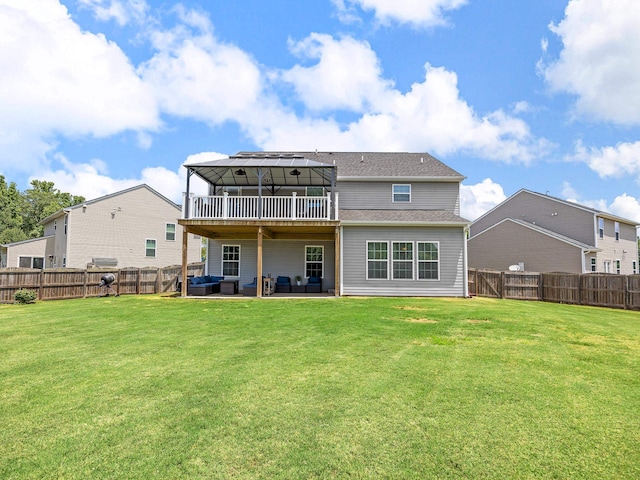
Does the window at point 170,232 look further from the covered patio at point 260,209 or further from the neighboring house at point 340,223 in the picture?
the covered patio at point 260,209

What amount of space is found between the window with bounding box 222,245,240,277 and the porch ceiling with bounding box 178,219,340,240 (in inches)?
22.4

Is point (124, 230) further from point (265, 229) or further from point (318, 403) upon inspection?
point (318, 403)

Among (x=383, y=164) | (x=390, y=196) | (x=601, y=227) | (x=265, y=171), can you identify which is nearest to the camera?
(x=265, y=171)

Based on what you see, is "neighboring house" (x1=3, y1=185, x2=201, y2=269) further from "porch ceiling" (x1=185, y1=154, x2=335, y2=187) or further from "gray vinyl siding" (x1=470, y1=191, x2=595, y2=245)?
"gray vinyl siding" (x1=470, y1=191, x2=595, y2=245)

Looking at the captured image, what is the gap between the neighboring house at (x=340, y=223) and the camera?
14.3m

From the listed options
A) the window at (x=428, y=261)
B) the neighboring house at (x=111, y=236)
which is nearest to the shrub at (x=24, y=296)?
the neighboring house at (x=111, y=236)

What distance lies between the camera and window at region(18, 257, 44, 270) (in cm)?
2314

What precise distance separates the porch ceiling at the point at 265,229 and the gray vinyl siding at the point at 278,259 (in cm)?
31

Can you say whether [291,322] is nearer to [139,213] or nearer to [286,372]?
[286,372]

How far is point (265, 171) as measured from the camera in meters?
15.4

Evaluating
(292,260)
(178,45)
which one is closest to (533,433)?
(292,260)

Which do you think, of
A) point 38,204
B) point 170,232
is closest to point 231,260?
point 170,232

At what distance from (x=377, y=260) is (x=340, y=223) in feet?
8.14

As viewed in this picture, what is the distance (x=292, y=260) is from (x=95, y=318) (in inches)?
370
